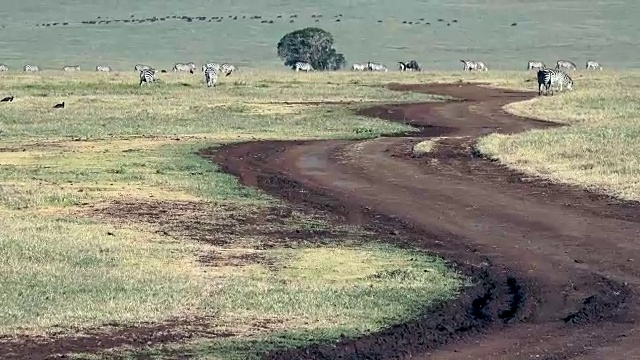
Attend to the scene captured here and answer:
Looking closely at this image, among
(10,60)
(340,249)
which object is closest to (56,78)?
(10,60)

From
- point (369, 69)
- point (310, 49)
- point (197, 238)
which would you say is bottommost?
point (369, 69)

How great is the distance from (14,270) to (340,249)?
13.2 ft

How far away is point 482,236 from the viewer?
16750mm

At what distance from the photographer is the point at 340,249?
629 inches

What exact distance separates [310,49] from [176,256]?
69503mm

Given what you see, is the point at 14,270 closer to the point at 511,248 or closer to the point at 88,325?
the point at 88,325

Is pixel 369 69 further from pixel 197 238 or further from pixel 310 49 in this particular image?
pixel 197 238

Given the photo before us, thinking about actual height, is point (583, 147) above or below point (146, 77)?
above

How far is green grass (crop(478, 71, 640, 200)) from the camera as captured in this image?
21844 mm

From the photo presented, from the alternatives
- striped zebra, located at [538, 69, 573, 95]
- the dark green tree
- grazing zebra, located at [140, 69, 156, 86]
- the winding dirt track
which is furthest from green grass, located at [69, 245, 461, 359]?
the dark green tree

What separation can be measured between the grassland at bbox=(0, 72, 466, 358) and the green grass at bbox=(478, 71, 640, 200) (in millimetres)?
5323

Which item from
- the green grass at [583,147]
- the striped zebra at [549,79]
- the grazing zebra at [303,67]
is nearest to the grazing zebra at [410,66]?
the grazing zebra at [303,67]

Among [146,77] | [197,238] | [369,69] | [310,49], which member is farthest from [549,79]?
[310,49]

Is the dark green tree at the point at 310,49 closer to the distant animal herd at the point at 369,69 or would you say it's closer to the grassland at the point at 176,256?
the distant animal herd at the point at 369,69
